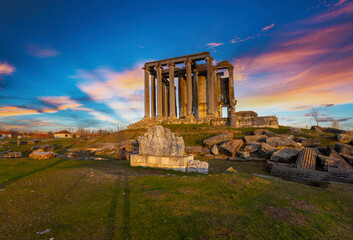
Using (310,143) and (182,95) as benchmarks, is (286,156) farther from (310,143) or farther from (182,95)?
(182,95)

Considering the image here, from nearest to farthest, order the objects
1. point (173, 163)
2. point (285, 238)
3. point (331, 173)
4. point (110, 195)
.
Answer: point (285, 238) → point (110, 195) → point (331, 173) → point (173, 163)

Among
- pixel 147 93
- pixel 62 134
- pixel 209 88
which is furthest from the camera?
pixel 62 134

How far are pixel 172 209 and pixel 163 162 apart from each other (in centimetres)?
585

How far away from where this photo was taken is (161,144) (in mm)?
10469

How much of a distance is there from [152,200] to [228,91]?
41.9 metres

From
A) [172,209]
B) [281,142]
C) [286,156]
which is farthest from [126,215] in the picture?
[281,142]


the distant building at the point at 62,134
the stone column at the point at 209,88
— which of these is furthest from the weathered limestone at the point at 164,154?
the distant building at the point at 62,134

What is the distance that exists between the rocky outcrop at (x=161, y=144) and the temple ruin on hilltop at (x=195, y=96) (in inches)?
835

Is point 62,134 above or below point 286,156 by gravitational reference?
above

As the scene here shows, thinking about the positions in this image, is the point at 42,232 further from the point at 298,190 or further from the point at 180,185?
the point at 298,190

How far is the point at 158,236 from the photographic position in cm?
309

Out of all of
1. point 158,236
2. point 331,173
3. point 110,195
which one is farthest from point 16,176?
point 331,173

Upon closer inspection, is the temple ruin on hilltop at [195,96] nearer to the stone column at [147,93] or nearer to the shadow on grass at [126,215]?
the stone column at [147,93]

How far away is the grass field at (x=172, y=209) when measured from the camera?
3.23 m
